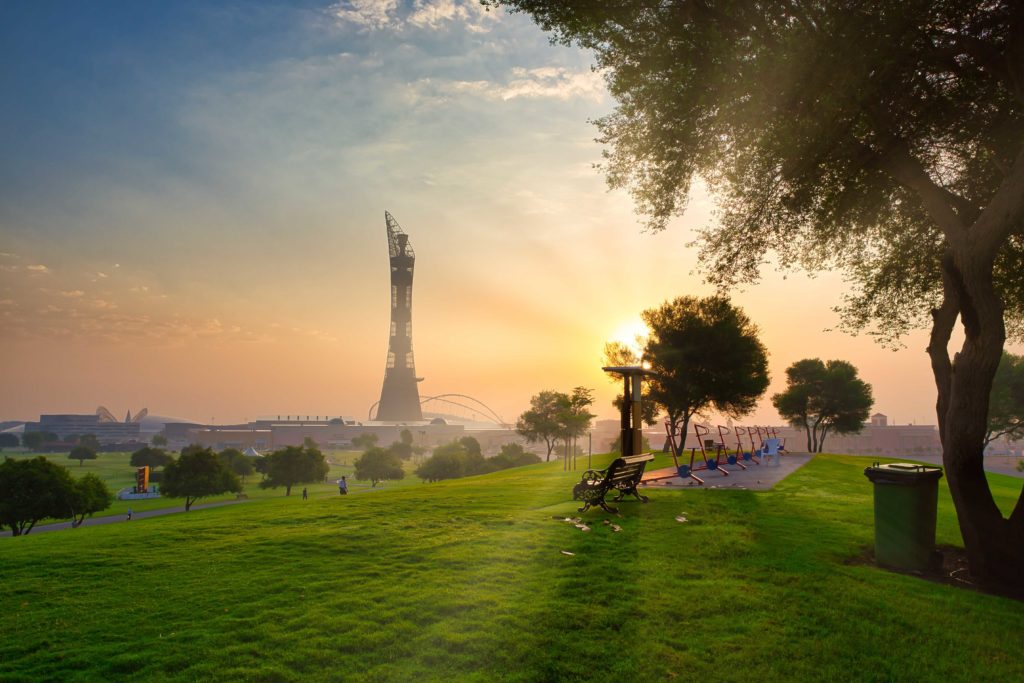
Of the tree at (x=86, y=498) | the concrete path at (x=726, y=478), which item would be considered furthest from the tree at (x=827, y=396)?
the tree at (x=86, y=498)

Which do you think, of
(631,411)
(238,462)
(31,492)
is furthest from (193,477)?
(631,411)

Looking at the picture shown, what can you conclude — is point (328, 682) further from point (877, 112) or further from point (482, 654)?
point (877, 112)

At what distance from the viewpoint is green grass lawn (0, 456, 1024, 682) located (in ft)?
19.0

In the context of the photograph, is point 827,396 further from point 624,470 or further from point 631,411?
point 624,470

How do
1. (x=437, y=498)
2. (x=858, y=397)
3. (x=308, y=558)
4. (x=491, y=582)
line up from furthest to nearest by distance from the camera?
(x=858, y=397), (x=437, y=498), (x=308, y=558), (x=491, y=582)

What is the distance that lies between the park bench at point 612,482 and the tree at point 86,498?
4481 centimetres

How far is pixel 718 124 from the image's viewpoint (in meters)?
12.2

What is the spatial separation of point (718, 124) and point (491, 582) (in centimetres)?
1049

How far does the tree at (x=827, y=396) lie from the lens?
173 feet

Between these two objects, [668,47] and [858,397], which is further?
[858,397]

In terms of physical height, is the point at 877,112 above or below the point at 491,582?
above

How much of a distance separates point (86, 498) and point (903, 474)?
173ft

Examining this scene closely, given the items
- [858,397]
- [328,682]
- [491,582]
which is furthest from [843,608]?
[858,397]

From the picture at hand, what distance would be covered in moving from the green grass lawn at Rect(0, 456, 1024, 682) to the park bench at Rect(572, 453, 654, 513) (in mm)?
1093
